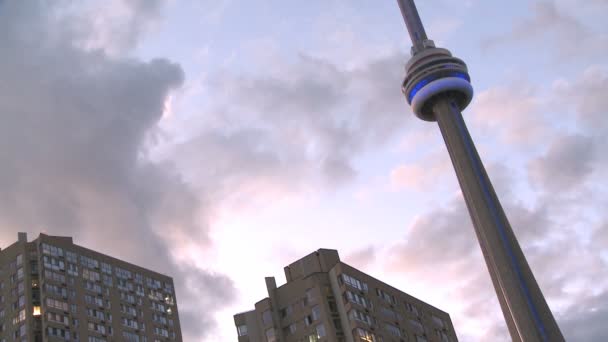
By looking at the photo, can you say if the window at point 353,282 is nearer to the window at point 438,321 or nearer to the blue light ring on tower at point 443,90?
the window at point 438,321

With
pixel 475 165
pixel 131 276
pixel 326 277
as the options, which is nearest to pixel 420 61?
pixel 475 165

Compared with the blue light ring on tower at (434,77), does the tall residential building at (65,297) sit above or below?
below

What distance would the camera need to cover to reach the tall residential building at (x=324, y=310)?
150250 mm

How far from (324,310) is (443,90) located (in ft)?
155

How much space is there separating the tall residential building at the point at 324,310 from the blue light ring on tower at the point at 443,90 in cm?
3294

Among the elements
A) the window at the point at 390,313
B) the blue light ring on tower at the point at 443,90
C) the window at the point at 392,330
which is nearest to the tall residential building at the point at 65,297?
the window at the point at 390,313

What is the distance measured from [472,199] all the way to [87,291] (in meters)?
85.7

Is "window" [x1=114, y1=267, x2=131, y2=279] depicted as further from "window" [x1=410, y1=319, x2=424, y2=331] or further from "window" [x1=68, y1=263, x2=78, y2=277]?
"window" [x1=410, y1=319, x2=424, y2=331]

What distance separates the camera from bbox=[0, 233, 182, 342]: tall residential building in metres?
173

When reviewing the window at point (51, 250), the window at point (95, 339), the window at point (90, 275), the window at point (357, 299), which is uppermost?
the window at point (51, 250)

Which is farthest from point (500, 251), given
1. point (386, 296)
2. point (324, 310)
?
point (324, 310)

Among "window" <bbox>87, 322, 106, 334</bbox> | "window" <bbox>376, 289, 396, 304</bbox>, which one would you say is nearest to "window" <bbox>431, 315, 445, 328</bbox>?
"window" <bbox>376, 289, 396, 304</bbox>

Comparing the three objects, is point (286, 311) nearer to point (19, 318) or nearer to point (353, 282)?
point (353, 282)

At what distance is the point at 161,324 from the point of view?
200m
